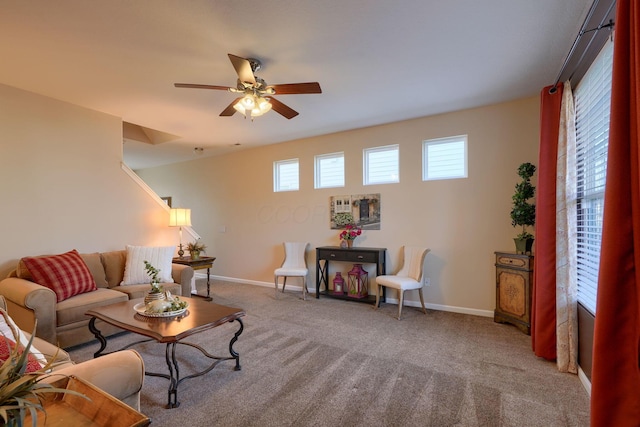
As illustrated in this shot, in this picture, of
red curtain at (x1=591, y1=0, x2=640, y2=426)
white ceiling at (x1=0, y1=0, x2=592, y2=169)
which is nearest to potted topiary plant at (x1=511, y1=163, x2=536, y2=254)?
white ceiling at (x1=0, y1=0, x2=592, y2=169)

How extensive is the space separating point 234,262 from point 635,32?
20.1ft

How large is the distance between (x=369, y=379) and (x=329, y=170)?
3.49 m

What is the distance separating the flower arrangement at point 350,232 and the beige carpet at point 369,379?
1.38 m

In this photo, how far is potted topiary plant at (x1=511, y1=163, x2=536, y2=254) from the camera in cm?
331

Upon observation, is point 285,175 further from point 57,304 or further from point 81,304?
point 57,304

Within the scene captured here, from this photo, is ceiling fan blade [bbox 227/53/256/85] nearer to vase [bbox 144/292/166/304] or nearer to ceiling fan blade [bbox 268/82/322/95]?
ceiling fan blade [bbox 268/82/322/95]

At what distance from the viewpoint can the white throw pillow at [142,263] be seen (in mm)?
3754

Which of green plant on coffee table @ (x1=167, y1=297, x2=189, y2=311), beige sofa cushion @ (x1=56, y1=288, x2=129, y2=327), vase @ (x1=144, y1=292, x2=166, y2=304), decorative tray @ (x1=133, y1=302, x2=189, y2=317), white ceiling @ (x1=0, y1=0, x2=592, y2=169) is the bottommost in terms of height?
beige sofa cushion @ (x1=56, y1=288, x2=129, y2=327)

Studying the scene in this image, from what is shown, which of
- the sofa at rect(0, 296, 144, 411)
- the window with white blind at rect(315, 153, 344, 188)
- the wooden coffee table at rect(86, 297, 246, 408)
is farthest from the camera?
the window with white blind at rect(315, 153, 344, 188)

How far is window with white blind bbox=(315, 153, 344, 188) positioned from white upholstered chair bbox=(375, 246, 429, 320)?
1597 millimetres

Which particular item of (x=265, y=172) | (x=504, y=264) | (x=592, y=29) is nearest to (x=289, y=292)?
(x=265, y=172)

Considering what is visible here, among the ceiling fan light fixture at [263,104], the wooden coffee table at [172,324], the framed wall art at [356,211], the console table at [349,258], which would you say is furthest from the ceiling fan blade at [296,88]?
the console table at [349,258]

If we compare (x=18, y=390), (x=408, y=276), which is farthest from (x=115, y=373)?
(x=408, y=276)

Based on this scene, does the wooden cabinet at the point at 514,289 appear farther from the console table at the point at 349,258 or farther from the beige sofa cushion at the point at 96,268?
the beige sofa cushion at the point at 96,268
